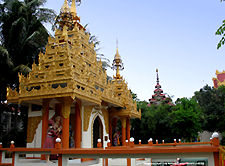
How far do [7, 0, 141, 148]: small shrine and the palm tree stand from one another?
4.81 m

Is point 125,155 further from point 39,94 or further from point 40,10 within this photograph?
point 40,10

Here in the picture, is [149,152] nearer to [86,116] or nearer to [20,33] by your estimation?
[86,116]

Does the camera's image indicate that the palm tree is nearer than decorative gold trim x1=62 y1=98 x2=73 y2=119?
No

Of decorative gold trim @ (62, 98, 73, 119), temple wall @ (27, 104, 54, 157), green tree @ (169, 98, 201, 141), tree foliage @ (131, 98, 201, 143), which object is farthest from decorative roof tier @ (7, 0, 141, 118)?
tree foliage @ (131, 98, 201, 143)

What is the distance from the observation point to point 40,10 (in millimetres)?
17969

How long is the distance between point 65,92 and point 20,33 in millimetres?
9309

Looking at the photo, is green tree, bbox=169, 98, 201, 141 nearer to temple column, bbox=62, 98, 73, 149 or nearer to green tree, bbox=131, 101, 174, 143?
green tree, bbox=131, 101, 174, 143

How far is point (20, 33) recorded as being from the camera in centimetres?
1518

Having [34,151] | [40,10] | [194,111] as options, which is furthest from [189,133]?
[40,10]

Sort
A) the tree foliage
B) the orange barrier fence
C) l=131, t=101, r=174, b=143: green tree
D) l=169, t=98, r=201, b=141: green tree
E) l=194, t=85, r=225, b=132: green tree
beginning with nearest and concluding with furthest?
the orange barrier fence < l=169, t=98, r=201, b=141: green tree < the tree foliage < l=131, t=101, r=174, b=143: green tree < l=194, t=85, r=225, b=132: green tree

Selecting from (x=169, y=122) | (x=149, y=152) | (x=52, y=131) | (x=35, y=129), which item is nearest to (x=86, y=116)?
(x=52, y=131)

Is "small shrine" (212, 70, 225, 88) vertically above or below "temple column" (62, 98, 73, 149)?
above

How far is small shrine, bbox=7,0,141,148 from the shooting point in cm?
831

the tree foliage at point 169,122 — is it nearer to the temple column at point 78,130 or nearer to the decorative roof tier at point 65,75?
the decorative roof tier at point 65,75
